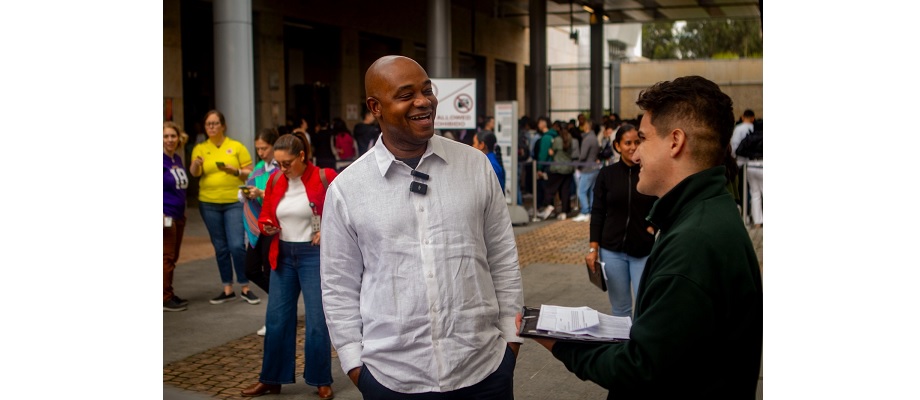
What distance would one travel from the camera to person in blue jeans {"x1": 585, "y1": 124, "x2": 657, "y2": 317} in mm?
6168

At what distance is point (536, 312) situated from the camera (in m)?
2.89

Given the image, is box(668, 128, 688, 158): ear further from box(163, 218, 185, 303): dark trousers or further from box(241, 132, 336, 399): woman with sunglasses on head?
box(163, 218, 185, 303): dark trousers

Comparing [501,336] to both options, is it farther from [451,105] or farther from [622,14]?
[622,14]

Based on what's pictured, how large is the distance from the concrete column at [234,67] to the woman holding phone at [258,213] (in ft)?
16.6

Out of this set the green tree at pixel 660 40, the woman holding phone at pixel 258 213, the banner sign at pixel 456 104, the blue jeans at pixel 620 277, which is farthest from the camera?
the green tree at pixel 660 40

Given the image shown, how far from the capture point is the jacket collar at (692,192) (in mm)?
2480

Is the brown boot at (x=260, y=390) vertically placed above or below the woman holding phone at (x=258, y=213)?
below

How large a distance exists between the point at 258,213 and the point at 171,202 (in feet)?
6.87

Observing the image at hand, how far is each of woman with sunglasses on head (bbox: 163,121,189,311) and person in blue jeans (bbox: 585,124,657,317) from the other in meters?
4.43

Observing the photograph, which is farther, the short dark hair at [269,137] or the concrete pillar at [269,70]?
the concrete pillar at [269,70]

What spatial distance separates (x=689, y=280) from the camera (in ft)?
7.54

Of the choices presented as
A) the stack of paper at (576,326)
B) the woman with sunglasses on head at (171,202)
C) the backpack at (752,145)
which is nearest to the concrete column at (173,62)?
the woman with sunglasses on head at (171,202)

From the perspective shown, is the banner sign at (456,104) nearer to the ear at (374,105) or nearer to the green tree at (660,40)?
the ear at (374,105)

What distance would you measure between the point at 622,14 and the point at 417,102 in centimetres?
3537
